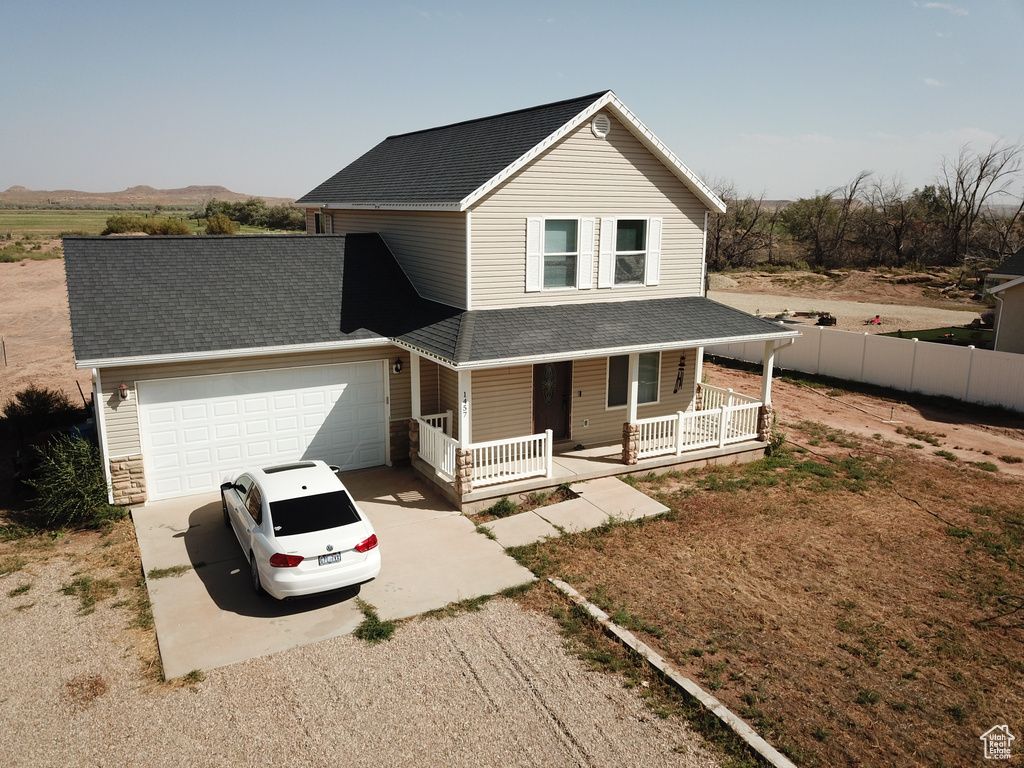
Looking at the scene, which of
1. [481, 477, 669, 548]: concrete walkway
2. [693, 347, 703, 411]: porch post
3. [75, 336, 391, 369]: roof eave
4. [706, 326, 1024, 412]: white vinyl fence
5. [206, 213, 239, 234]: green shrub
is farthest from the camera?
[206, 213, 239, 234]: green shrub

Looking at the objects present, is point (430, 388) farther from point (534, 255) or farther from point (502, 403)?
point (534, 255)

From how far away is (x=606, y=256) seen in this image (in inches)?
612

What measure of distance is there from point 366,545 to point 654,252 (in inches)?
379

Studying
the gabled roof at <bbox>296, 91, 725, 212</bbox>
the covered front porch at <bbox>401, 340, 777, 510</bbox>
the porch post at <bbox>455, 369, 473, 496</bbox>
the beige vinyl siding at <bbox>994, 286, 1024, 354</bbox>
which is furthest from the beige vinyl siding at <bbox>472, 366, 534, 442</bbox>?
the beige vinyl siding at <bbox>994, 286, 1024, 354</bbox>

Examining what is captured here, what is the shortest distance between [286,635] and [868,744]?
268 inches

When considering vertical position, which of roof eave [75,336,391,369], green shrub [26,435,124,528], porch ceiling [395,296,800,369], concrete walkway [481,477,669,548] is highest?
porch ceiling [395,296,800,369]

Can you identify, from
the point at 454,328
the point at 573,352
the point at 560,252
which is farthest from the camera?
the point at 560,252

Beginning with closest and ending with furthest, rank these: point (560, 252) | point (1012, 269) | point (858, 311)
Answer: point (560, 252) < point (1012, 269) < point (858, 311)

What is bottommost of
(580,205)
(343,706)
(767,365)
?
(343,706)

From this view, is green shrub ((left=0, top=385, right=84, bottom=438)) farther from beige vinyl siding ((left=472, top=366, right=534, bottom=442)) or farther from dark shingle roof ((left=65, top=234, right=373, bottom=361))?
beige vinyl siding ((left=472, top=366, right=534, bottom=442))

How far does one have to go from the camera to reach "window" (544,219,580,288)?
48.9 ft

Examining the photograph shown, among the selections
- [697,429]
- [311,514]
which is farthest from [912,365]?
[311,514]

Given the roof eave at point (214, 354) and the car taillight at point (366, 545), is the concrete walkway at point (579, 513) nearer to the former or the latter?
the car taillight at point (366, 545)

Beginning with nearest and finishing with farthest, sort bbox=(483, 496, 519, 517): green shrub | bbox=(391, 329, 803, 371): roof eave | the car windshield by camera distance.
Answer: the car windshield
bbox=(391, 329, 803, 371): roof eave
bbox=(483, 496, 519, 517): green shrub
